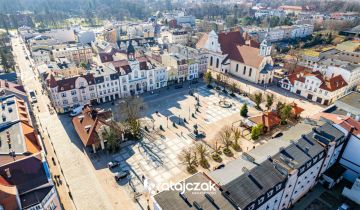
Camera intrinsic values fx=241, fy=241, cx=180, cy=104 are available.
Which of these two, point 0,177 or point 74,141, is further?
point 74,141

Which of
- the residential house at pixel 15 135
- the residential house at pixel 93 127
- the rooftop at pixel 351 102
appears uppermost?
the residential house at pixel 15 135

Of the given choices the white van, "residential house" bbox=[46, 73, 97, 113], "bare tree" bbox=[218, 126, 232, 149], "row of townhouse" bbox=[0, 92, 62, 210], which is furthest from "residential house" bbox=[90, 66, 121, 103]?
"bare tree" bbox=[218, 126, 232, 149]

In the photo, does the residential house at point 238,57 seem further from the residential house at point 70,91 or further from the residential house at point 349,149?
the residential house at point 70,91

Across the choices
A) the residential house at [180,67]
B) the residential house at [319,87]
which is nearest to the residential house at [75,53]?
the residential house at [180,67]

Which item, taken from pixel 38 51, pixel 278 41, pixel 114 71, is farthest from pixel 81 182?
pixel 278 41

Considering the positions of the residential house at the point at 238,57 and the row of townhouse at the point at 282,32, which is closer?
the residential house at the point at 238,57

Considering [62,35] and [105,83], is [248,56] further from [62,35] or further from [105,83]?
[62,35]

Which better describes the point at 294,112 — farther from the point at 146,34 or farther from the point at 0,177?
the point at 146,34
